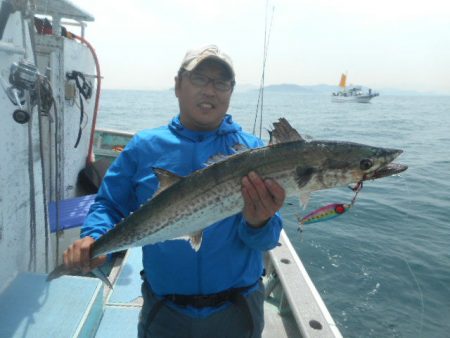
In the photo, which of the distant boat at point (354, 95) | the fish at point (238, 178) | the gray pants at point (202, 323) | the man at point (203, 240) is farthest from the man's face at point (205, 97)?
the distant boat at point (354, 95)

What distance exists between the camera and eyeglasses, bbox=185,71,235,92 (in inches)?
111

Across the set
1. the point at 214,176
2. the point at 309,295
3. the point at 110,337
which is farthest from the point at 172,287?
the point at 309,295

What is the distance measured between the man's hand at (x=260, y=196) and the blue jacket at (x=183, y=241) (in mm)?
156

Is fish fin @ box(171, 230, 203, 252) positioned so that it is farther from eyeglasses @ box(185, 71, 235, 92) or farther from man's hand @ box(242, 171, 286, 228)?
eyeglasses @ box(185, 71, 235, 92)

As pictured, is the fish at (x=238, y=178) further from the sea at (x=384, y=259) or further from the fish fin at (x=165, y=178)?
the sea at (x=384, y=259)

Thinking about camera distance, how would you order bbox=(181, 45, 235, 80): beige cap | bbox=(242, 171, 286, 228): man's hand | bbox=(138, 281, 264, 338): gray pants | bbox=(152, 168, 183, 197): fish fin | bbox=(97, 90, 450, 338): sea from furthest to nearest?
bbox=(97, 90, 450, 338): sea < bbox=(181, 45, 235, 80): beige cap < bbox=(138, 281, 264, 338): gray pants < bbox=(152, 168, 183, 197): fish fin < bbox=(242, 171, 286, 228): man's hand

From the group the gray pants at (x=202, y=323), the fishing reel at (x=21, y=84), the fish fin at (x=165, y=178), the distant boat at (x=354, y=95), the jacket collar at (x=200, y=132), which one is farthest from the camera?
the distant boat at (x=354, y=95)

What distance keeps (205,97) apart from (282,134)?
72 centimetres

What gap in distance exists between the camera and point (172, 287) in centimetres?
271

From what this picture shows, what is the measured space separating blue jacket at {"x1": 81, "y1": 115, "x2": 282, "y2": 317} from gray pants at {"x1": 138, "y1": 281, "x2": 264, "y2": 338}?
9cm

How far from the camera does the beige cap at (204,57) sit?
2.79 meters

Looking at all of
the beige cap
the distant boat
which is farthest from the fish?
the distant boat

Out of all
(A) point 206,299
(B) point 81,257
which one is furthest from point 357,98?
(B) point 81,257

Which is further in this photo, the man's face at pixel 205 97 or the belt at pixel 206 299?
the man's face at pixel 205 97
